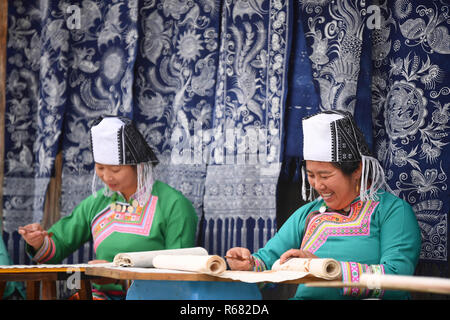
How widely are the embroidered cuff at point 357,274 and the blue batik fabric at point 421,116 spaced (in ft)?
2.46

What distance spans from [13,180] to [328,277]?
2.94 m

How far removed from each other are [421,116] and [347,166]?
0.65 metres

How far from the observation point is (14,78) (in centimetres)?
507

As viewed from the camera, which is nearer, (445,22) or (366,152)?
(366,152)

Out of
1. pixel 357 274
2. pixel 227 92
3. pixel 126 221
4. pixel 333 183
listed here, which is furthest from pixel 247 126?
pixel 357 274

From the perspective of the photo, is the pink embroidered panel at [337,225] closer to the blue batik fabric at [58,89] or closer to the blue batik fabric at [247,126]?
the blue batik fabric at [247,126]

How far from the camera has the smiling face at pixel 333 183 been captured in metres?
3.39

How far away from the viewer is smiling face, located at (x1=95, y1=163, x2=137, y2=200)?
414cm

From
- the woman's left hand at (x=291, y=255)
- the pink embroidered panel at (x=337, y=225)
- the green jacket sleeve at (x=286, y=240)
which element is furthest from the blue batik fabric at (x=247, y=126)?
the woman's left hand at (x=291, y=255)

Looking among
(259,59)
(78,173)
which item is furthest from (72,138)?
(259,59)

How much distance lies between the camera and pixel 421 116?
3.79 meters

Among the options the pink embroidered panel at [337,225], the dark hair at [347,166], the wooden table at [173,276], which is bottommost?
the wooden table at [173,276]

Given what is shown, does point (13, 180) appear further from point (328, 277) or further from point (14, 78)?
point (328, 277)

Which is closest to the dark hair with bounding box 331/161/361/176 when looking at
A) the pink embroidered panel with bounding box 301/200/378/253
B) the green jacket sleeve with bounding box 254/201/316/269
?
the pink embroidered panel with bounding box 301/200/378/253
